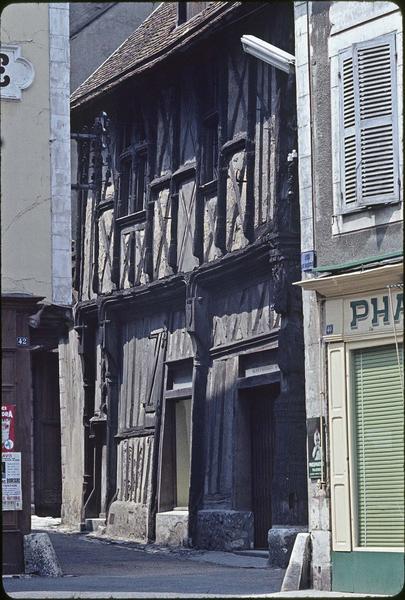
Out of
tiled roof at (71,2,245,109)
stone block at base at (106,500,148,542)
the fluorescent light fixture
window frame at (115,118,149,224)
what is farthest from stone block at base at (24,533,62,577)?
window frame at (115,118,149,224)

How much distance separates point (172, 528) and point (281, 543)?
443 centimetres

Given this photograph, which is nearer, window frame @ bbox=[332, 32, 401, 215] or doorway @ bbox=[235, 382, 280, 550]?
window frame @ bbox=[332, 32, 401, 215]

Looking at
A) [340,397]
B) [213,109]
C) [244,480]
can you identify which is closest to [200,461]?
[244,480]

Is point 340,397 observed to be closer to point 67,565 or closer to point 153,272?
point 67,565

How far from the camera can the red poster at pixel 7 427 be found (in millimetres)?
16000

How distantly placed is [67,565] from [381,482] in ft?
17.5

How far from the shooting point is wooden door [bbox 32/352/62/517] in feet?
93.2

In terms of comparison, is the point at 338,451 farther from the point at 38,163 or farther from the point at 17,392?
the point at 38,163

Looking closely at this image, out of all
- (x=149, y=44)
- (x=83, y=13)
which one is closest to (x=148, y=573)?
(x=149, y=44)

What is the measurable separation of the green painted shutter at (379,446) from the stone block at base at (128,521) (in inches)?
347

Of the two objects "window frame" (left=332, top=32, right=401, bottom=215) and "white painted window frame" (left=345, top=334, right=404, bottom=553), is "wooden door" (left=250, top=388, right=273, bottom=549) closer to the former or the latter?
"white painted window frame" (left=345, top=334, right=404, bottom=553)

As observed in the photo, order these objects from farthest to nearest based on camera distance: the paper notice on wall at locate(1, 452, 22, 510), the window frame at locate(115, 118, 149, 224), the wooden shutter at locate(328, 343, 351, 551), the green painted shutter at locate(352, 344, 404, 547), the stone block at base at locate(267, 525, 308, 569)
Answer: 1. the window frame at locate(115, 118, 149, 224)
2. the stone block at base at locate(267, 525, 308, 569)
3. the paper notice on wall at locate(1, 452, 22, 510)
4. the wooden shutter at locate(328, 343, 351, 551)
5. the green painted shutter at locate(352, 344, 404, 547)

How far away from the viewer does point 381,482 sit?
557 inches

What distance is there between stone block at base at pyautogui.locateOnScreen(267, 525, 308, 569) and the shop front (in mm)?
2938
